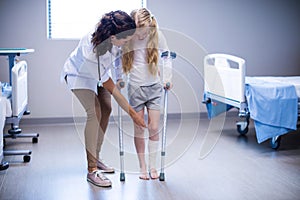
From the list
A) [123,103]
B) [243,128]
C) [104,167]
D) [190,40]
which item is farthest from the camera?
[190,40]

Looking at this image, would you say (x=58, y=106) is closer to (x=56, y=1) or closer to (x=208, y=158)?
(x=56, y=1)

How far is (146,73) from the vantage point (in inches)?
119

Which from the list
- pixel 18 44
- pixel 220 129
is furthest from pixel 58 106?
pixel 220 129

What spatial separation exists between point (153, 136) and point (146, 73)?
0.42 m

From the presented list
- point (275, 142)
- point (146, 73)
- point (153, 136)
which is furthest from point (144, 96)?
→ point (275, 142)

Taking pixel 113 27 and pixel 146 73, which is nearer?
pixel 113 27

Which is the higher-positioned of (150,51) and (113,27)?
(113,27)

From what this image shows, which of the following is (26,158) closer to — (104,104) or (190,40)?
(104,104)

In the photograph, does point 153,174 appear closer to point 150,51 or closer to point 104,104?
point 104,104

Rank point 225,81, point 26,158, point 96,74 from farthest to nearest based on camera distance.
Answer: point 225,81, point 26,158, point 96,74

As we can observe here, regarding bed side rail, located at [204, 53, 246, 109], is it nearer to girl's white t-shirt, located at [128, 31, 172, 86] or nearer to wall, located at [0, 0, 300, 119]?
wall, located at [0, 0, 300, 119]

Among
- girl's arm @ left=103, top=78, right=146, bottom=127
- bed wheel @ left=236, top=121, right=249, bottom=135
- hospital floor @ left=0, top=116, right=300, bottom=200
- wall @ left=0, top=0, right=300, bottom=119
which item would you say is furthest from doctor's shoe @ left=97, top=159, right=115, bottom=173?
wall @ left=0, top=0, right=300, bottom=119

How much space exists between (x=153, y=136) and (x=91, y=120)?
43 cm

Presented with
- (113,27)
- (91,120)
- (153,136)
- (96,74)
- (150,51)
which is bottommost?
(153,136)
